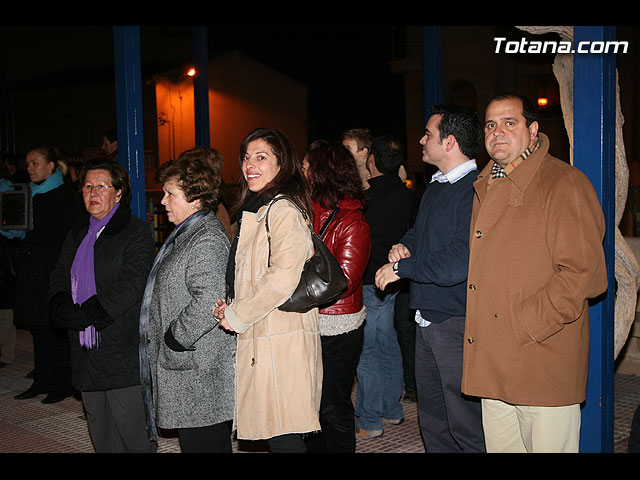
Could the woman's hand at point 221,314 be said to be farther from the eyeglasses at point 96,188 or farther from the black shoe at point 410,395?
the black shoe at point 410,395

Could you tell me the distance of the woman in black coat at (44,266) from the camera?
6145mm

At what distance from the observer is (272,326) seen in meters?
3.20

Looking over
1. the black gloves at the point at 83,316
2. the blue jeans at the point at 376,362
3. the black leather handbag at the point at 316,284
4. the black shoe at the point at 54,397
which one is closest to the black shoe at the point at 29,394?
the black shoe at the point at 54,397

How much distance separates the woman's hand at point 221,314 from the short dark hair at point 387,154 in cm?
221

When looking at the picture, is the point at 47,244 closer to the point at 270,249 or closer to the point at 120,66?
the point at 120,66

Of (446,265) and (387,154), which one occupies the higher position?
(387,154)

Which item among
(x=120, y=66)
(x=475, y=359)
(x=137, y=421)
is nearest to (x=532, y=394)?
(x=475, y=359)

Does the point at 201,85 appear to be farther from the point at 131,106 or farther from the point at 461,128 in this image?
the point at 461,128

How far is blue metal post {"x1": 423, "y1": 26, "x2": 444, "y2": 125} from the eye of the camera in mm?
6957

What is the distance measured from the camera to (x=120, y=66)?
5.62 meters

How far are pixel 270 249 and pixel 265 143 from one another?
56cm

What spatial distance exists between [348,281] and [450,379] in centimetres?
88

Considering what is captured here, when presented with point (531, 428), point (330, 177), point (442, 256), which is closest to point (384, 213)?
point (330, 177)

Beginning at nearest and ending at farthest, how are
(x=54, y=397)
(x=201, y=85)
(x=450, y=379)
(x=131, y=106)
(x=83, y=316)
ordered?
1. (x=450, y=379)
2. (x=83, y=316)
3. (x=131, y=106)
4. (x=54, y=397)
5. (x=201, y=85)
